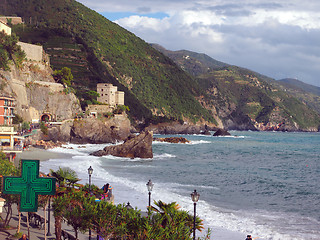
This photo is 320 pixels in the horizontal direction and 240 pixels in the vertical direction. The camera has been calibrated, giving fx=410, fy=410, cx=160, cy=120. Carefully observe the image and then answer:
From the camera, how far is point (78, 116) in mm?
104562

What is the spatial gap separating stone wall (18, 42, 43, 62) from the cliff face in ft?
4.51

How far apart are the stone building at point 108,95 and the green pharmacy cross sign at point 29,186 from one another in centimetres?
11755

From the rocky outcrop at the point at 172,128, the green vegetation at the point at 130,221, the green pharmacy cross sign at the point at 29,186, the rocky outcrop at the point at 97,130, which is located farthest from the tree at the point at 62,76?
the green pharmacy cross sign at the point at 29,186

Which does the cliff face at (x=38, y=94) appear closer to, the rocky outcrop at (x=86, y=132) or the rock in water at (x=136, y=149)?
the rocky outcrop at (x=86, y=132)

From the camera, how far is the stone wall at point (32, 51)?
9972 cm

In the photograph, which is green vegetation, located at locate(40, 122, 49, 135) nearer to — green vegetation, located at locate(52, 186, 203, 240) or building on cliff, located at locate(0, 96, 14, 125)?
building on cliff, located at locate(0, 96, 14, 125)

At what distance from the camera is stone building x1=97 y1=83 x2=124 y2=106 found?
129125 mm

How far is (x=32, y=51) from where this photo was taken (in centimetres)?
10119

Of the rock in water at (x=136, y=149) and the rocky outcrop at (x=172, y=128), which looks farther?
the rocky outcrop at (x=172, y=128)

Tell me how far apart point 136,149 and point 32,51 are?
46.5m

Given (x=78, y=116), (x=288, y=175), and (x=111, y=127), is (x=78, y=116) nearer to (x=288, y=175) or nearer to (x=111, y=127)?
(x=111, y=127)

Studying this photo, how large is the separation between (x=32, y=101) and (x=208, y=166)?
47.7 m

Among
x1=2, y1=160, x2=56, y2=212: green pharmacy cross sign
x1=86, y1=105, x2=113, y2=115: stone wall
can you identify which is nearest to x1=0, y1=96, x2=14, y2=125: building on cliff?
x1=86, y1=105, x2=113, y2=115: stone wall

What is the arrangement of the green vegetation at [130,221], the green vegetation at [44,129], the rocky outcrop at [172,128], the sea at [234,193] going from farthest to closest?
the rocky outcrop at [172,128] < the green vegetation at [44,129] < the sea at [234,193] < the green vegetation at [130,221]
